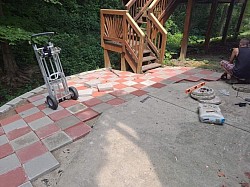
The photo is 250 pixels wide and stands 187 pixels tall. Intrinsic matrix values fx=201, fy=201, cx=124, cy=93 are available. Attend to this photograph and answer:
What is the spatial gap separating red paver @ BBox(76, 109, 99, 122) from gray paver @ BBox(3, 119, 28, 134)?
0.80 metres

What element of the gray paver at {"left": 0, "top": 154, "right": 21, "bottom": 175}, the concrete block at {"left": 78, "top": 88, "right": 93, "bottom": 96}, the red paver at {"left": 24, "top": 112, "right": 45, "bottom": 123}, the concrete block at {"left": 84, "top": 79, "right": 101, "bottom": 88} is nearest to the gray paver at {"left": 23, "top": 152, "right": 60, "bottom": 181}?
the gray paver at {"left": 0, "top": 154, "right": 21, "bottom": 175}

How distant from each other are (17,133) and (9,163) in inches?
25.1

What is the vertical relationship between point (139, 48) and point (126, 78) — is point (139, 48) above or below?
above

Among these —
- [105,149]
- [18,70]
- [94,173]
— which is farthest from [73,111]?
[18,70]

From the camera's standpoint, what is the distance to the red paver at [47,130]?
8.90ft

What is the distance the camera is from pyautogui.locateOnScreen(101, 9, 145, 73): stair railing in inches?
192

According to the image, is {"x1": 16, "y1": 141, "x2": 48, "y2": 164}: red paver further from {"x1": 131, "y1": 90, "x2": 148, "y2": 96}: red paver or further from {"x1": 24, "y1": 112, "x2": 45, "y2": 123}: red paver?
{"x1": 131, "y1": 90, "x2": 148, "y2": 96}: red paver

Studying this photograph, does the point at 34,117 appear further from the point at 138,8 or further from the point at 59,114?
the point at 138,8

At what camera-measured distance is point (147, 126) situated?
9.14 feet

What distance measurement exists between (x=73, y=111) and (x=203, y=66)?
13.1ft

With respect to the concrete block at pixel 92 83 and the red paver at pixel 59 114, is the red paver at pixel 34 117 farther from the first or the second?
the concrete block at pixel 92 83

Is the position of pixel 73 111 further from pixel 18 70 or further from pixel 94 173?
pixel 18 70

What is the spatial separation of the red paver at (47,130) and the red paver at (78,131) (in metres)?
0.19

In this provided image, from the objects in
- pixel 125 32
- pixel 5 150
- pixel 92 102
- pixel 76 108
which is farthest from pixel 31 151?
pixel 125 32
